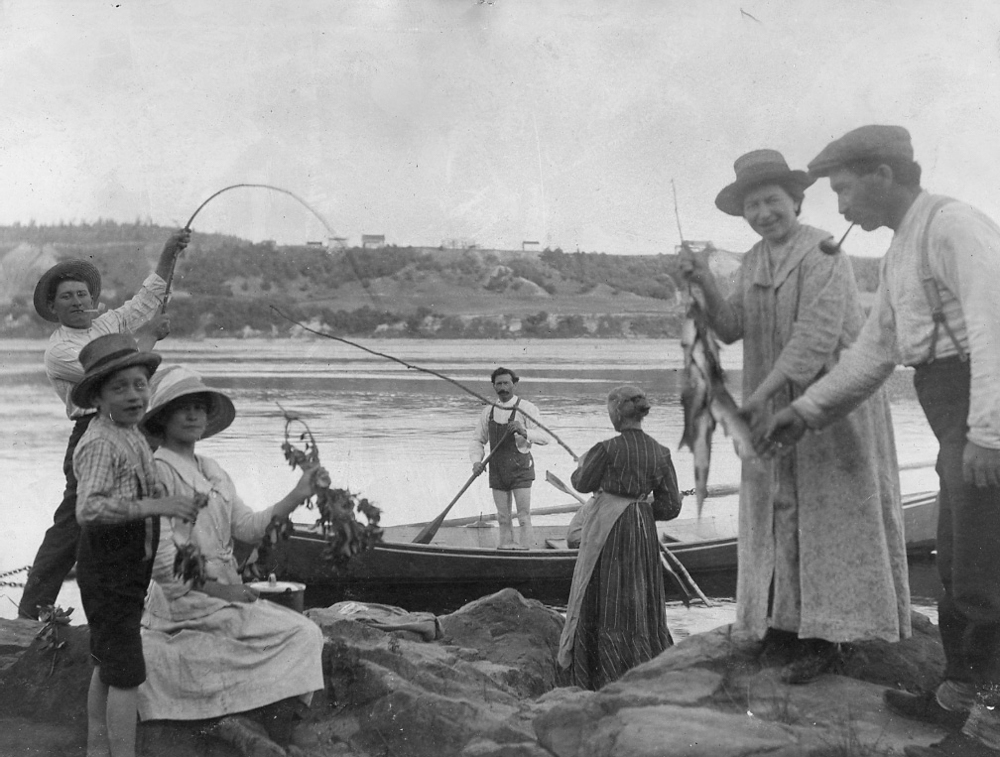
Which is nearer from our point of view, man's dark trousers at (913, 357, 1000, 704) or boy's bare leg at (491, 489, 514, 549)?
man's dark trousers at (913, 357, 1000, 704)

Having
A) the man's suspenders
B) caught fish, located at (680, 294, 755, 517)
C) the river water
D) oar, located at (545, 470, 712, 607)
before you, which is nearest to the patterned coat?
caught fish, located at (680, 294, 755, 517)

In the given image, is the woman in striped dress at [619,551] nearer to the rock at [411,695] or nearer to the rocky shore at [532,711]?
the rock at [411,695]

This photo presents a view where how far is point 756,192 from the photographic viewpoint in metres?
3.95

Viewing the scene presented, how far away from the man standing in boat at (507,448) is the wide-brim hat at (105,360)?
5.78 m

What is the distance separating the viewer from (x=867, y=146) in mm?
3674

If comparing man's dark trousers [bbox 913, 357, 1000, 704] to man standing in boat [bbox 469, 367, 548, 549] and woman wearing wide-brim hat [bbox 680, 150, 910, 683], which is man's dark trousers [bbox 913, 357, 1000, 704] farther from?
man standing in boat [bbox 469, 367, 548, 549]

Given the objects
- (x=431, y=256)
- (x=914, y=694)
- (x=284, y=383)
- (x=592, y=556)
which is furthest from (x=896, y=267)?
(x=284, y=383)

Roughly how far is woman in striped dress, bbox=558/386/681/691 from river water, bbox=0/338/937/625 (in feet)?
5.39

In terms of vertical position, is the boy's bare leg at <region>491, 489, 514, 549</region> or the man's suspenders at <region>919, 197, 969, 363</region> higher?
the man's suspenders at <region>919, 197, 969, 363</region>

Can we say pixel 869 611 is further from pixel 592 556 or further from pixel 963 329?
pixel 592 556

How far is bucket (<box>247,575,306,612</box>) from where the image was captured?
411cm

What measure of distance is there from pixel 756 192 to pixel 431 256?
11.0ft

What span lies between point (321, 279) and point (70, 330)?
2684 millimetres

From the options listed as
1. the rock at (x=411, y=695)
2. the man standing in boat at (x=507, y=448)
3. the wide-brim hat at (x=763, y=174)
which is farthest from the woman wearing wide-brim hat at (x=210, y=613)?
the man standing in boat at (x=507, y=448)
